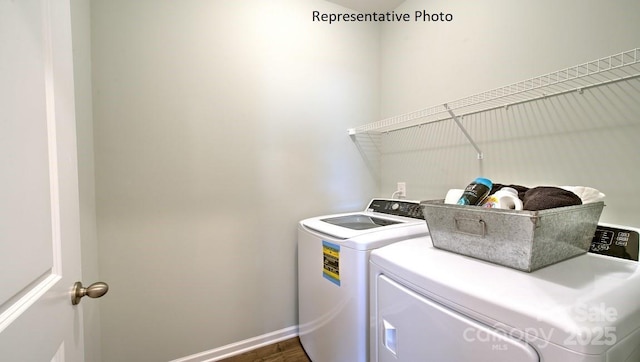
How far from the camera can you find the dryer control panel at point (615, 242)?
0.81m

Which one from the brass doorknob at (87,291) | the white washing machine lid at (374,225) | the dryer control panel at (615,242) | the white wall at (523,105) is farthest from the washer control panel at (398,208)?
the brass doorknob at (87,291)

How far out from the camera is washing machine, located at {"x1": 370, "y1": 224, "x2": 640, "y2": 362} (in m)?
0.49

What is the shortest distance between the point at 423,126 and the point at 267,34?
1.34 m

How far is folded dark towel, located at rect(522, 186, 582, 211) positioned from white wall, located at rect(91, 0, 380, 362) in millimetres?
1340

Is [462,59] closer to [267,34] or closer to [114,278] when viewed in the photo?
[267,34]

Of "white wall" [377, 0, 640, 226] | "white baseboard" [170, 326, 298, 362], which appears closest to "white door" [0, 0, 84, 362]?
"white baseboard" [170, 326, 298, 362]

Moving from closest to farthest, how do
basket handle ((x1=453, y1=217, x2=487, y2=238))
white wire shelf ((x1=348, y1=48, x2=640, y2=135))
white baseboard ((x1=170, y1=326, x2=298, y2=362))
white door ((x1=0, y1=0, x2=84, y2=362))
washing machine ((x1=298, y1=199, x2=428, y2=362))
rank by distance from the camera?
white door ((x1=0, y1=0, x2=84, y2=362)) < basket handle ((x1=453, y1=217, x2=487, y2=238)) < white wire shelf ((x1=348, y1=48, x2=640, y2=135)) < washing machine ((x1=298, y1=199, x2=428, y2=362)) < white baseboard ((x1=170, y1=326, x2=298, y2=362))

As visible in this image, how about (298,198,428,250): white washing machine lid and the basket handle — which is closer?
the basket handle

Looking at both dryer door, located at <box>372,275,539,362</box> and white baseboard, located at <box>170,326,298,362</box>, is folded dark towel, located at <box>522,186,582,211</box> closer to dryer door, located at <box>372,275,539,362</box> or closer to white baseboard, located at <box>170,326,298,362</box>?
dryer door, located at <box>372,275,539,362</box>

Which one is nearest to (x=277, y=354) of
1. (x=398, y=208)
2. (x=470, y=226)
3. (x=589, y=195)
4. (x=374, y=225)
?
(x=374, y=225)

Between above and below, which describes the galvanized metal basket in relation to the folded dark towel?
below

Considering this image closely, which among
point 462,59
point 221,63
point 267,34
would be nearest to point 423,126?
point 462,59

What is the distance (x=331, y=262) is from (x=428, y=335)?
23.7 inches

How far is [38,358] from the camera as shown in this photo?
0.46m
